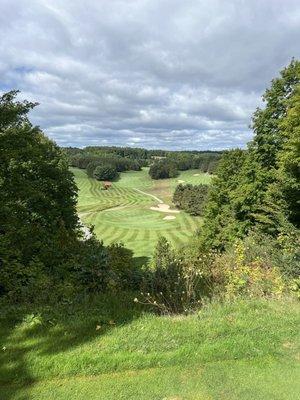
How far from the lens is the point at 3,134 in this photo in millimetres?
8680

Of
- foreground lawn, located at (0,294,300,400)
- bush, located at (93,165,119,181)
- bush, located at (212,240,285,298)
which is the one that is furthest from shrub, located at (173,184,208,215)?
foreground lawn, located at (0,294,300,400)

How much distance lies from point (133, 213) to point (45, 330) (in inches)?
3570

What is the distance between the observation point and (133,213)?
9706 centimetres

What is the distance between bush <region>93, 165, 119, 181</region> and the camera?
160m

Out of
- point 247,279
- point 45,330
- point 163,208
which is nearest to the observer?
point 45,330

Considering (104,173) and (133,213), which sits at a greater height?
(104,173)

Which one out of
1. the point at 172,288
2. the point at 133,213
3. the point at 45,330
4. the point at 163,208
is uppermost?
the point at 45,330

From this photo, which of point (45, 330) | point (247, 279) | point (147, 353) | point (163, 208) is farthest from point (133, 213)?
point (147, 353)

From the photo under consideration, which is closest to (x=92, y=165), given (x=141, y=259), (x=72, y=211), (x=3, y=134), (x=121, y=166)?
(x=121, y=166)

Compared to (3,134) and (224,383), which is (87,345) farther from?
(3,134)

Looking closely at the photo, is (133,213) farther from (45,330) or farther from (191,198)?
(45,330)

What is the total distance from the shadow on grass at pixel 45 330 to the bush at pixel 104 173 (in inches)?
6065

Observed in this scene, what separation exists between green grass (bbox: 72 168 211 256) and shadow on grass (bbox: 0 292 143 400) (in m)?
32.1

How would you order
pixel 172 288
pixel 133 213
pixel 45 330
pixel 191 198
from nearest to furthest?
1. pixel 45 330
2. pixel 172 288
3. pixel 191 198
4. pixel 133 213
